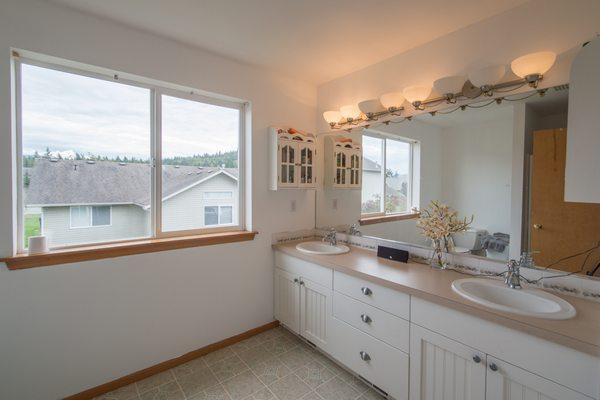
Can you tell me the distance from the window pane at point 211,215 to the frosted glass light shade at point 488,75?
6.95 feet

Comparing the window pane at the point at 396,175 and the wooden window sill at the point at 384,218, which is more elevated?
the window pane at the point at 396,175

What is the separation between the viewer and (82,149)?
73.8 inches

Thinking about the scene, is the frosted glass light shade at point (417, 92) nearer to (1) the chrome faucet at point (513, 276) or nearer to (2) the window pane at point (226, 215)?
(1) the chrome faucet at point (513, 276)

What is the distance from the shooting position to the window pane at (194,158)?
7.27 ft

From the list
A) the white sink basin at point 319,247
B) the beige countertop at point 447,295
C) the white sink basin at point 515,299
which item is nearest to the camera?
the beige countertop at point 447,295

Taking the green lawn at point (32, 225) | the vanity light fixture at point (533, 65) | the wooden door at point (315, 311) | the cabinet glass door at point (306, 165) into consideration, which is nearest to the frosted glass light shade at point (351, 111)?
the cabinet glass door at point (306, 165)

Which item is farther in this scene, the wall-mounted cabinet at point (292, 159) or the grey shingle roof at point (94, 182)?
the wall-mounted cabinet at point (292, 159)

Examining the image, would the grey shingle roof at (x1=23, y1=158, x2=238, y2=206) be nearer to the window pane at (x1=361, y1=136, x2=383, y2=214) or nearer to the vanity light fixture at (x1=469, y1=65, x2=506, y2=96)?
the window pane at (x1=361, y1=136, x2=383, y2=214)

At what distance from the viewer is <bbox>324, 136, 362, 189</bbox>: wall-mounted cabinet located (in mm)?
2605

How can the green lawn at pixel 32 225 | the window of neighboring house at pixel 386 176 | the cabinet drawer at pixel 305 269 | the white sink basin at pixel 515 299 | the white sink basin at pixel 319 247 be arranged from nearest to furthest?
the white sink basin at pixel 515 299 < the green lawn at pixel 32 225 < the cabinet drawer at pixel 305 269 < the window of neighboring house at pixel 386 176 < the white sink basin at pixel 319 247

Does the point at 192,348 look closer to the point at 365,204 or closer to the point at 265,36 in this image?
the point at 365,204

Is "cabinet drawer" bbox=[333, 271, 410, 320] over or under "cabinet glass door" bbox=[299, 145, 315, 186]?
under

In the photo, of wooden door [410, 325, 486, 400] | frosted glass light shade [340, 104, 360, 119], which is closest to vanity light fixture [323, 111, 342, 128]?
frosted glass light shade [340, 104, 360, 119]

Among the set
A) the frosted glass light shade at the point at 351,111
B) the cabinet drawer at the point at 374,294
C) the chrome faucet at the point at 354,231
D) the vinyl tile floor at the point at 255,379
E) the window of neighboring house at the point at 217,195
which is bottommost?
the vinyl tile floor at the point at 255,379
